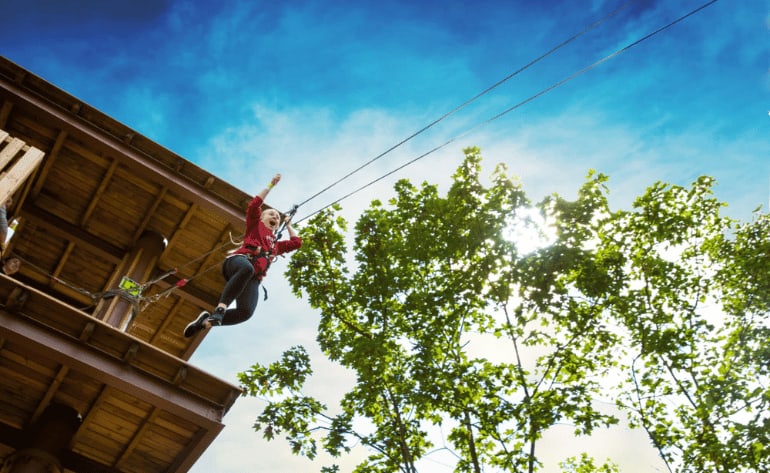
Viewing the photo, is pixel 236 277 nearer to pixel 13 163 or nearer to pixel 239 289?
pixel 239 289

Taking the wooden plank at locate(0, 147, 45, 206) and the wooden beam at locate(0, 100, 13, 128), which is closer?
the wooden plank at locate(0, 147, 45, 206)

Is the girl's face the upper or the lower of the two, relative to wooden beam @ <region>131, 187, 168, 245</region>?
lower

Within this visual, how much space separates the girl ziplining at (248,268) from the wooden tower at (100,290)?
1130 mm

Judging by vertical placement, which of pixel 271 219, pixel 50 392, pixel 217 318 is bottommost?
pixel 50 392

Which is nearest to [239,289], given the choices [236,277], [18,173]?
[236,277]

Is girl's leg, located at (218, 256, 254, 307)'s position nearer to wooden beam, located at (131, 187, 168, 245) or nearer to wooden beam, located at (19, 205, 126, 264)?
wooden beam, located at (131, 187, 168, 245)

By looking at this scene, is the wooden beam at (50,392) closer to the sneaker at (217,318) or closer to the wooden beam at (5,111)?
the sneaker at (217,318)

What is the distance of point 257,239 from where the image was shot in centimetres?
629

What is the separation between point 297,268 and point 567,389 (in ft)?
24.6

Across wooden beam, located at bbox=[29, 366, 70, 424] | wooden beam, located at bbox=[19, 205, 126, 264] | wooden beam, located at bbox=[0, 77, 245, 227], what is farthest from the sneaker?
wooden beam, located at bbox=[19, 205, 126, 264]

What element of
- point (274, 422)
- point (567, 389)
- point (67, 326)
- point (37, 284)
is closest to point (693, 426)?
point (567, 389)

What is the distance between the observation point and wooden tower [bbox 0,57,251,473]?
624 centimetres

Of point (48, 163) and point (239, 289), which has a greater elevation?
point (48, 163)

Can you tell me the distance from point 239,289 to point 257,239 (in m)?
0.74
